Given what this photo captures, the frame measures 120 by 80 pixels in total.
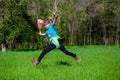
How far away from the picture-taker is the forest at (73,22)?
36.7 meters

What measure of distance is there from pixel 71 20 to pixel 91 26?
5612 mm

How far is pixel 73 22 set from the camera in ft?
206

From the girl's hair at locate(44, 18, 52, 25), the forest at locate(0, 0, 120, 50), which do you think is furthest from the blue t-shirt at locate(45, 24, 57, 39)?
the forest at locate(0, 0, 120, 50)

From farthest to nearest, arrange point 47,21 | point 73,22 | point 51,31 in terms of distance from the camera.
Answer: point 73,22 → point 47,21 → point 51,31

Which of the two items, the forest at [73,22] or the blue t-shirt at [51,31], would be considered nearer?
the blue t-shirt at [51,31]

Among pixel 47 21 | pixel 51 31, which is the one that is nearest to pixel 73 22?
pixel 47 21

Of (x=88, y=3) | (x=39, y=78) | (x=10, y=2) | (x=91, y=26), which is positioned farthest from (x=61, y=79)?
(x=91, y=26)

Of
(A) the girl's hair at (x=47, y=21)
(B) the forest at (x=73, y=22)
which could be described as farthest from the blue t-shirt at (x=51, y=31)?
(B) the forest at (x=73, y=22)

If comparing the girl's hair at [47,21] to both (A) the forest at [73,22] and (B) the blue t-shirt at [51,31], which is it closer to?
(B) the blue t-shirt at [51,31]

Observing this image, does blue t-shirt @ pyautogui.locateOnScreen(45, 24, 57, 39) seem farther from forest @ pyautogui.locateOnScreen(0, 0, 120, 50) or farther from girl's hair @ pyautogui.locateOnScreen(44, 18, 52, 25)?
forest @ pyautogui.locateOnScreen(0, 0, 120, 50)

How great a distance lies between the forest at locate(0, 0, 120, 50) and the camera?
36.7 metres

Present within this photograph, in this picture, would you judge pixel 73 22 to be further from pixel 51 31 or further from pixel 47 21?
pixel 51 31

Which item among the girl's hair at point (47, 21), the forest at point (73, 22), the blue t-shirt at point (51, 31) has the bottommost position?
the forest at point (73, 22)

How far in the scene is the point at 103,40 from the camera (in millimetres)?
70625
